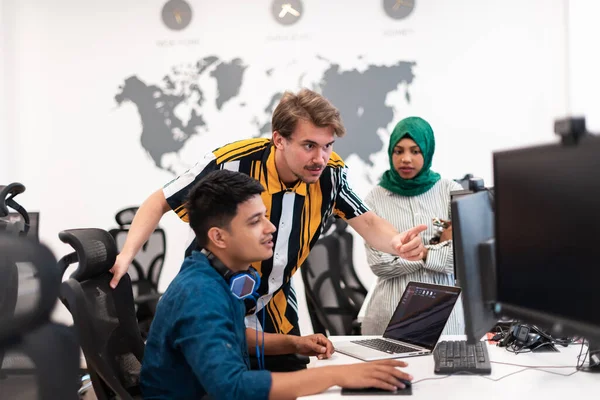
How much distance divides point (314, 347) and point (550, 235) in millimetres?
862

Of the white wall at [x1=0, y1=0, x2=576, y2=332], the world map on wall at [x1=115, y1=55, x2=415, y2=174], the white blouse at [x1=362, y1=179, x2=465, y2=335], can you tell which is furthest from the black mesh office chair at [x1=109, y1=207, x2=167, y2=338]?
the white blouse at [x1=362, y1=179, x2=465, y2=335]

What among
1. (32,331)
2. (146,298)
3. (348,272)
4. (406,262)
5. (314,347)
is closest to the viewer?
(32,331)

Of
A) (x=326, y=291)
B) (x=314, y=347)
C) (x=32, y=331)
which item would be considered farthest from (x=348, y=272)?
(x=32, y=331)

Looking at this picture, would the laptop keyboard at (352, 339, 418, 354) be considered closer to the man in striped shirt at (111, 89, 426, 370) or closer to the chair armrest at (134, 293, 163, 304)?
the man in striped shirt at (111, 89, 426, 370)

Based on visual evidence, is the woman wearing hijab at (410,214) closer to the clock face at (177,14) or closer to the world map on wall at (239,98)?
the world map on wall at (239,98)

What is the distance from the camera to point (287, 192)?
209 cm

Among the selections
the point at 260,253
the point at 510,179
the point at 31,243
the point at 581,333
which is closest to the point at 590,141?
the point at 510,179

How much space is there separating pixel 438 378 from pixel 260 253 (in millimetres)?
552

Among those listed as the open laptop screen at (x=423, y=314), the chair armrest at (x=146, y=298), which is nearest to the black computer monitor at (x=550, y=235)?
the open laptop screen at (x=423, y=314)

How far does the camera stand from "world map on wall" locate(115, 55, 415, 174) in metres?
4.27

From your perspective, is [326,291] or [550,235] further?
[326,291]

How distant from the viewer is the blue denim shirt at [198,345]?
131cm

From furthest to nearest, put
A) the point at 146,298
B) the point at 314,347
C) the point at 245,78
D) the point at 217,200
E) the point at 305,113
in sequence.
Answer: the point at 245,78, the point at 146,298, the point at 305,113, the point at 314,347, the point at 217,200

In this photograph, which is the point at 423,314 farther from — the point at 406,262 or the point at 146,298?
the point at 146,298
